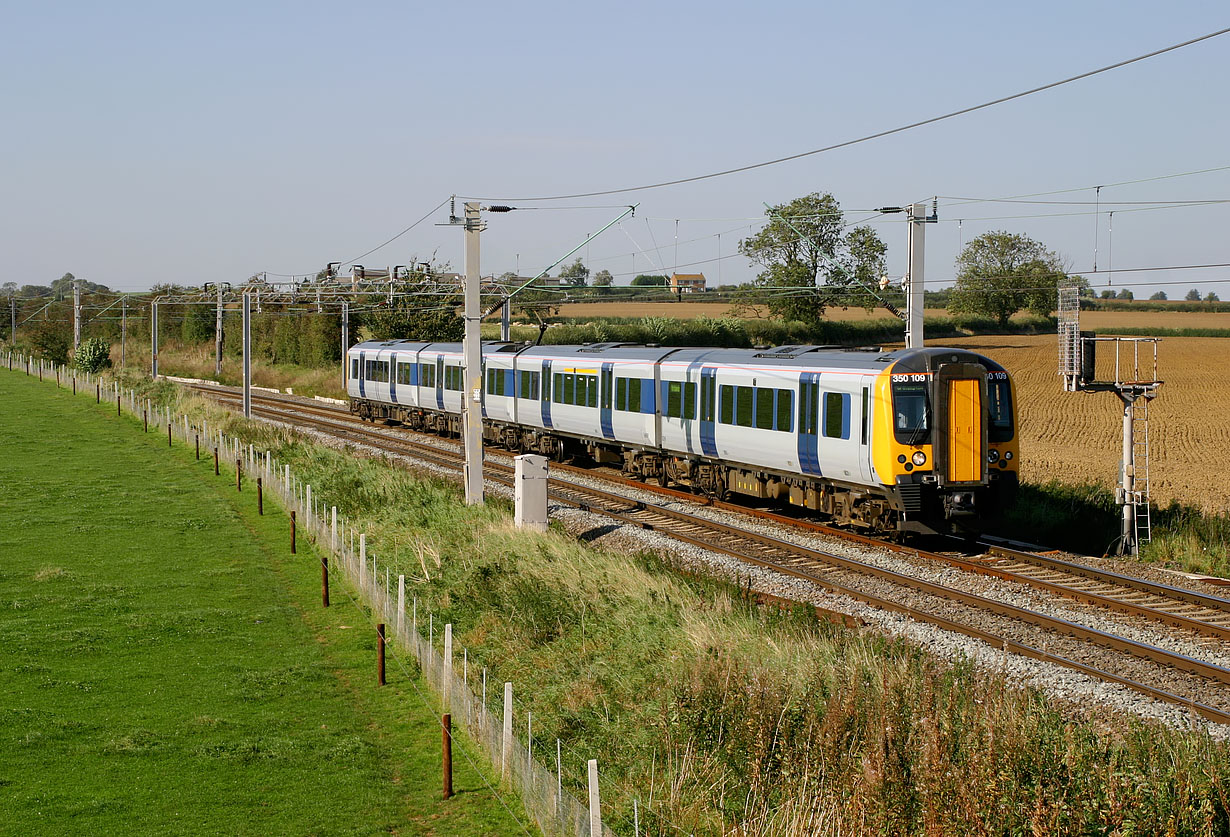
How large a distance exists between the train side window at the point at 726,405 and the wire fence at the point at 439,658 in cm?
792

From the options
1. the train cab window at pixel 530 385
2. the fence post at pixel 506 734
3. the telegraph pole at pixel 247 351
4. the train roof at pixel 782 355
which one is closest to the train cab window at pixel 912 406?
the train roof at pixel 782 355

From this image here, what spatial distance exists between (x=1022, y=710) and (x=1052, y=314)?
97651 mm

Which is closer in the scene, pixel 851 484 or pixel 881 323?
pixel 851 484

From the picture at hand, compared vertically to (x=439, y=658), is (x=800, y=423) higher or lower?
higher

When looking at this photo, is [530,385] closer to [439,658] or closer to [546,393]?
[546,393]

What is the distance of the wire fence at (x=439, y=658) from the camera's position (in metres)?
9.08

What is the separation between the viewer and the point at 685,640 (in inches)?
502

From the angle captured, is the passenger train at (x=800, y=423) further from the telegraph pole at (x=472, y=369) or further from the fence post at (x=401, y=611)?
the fence post at (x=401, y=611)

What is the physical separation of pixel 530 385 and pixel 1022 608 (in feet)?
69.4

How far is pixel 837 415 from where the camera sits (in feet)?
70.4

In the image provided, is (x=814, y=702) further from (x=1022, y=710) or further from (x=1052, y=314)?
(x=1052, y=314)

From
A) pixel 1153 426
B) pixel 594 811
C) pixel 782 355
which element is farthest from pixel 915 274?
pixel 1153 426

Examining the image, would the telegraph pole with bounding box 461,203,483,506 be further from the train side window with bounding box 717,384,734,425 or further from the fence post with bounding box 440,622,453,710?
the fence post with bounding box 440,622,453,710

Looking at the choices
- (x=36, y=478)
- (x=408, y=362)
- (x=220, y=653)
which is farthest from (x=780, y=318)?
(x=220, y=653)
